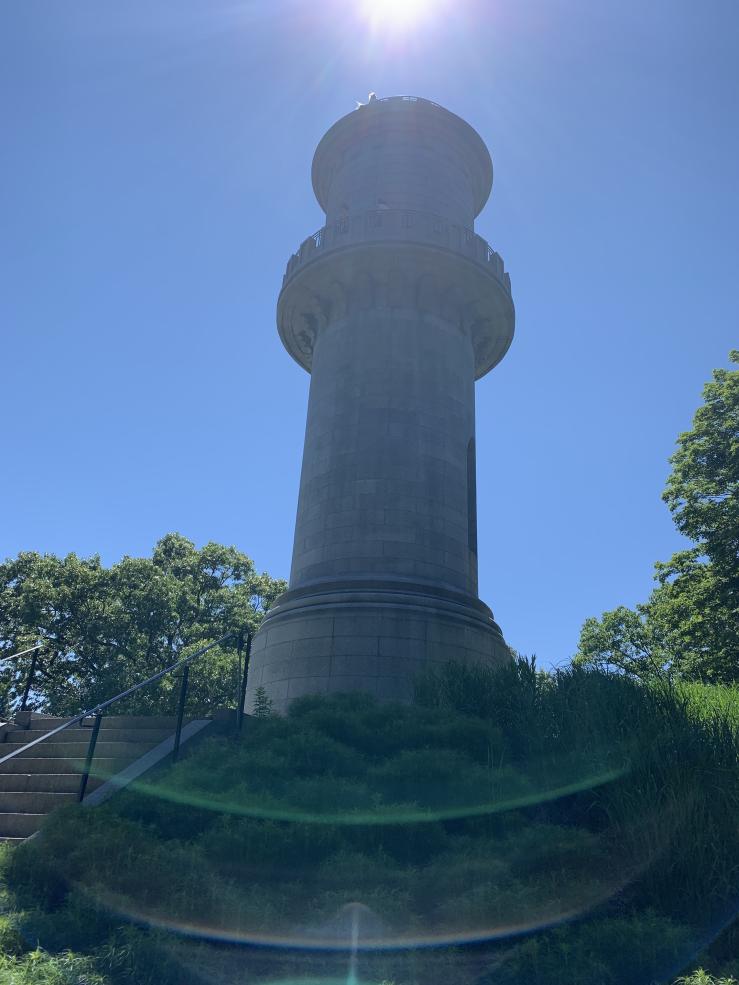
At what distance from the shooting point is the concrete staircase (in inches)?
374

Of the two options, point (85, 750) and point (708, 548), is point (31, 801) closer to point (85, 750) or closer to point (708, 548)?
point (85, 750)

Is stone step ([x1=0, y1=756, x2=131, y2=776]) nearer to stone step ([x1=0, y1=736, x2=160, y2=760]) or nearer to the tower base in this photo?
stone step ([x1=0, y1=736, x2=160, y2=760])

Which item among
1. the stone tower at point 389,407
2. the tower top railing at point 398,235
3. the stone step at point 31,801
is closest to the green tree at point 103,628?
the stone tower at point 389,407

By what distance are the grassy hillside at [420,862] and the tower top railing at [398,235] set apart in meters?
13.8

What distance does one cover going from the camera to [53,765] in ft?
35.5

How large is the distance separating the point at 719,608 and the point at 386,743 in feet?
42.2

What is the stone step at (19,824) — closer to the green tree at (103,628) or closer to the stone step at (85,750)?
the stone step at (85,750)

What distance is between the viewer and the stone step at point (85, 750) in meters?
11.0

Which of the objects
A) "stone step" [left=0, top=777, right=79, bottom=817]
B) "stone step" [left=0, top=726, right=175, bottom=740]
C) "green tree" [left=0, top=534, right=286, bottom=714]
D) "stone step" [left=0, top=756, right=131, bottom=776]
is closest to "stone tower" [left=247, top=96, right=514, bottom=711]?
"stone step" [left=0, top=726, right=175, bottom=740]

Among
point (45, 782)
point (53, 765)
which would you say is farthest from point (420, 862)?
point (53, 765)

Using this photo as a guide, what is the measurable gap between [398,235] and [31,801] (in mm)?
15997

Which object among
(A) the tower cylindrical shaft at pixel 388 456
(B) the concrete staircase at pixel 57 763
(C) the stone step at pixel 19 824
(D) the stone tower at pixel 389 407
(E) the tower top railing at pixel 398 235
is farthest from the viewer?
(E) the tower top railing at pixel 398 235

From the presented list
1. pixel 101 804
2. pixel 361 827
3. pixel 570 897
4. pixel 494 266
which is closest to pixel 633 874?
pixel 570 897

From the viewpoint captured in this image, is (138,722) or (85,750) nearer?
(85,750)
